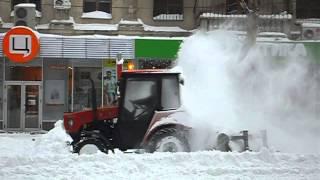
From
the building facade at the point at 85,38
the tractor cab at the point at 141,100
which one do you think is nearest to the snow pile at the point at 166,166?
the tractor cab at the point at 141,100

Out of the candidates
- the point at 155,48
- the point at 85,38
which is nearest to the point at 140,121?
the point at 155,48

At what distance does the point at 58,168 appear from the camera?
10125 millimetres

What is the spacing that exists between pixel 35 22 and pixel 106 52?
11.3ft

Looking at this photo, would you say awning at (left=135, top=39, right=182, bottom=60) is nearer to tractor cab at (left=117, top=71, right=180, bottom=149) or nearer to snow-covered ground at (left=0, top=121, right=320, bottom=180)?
tractor cab at (left=117, top=71, right=180, bottom=149)

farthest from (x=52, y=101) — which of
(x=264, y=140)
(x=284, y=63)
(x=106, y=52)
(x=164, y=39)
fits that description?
(x=264, y=140)

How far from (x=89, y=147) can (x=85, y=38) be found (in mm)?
12678

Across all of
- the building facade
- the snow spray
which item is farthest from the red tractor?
the building facade

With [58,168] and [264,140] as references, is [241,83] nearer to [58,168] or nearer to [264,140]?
[264,140]

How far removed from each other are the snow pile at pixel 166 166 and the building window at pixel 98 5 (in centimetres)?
1559

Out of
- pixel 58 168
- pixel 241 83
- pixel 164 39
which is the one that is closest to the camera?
pixel 58 168

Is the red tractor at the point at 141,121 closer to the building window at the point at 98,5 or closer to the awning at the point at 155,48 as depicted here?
the awning at the point at 155,48

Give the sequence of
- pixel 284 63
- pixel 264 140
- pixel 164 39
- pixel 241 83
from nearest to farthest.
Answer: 1. pixel 264 140
2. pixel 241 83
3. pixel 284 63
4. pixel 164 39

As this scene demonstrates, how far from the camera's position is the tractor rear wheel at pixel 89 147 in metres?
12.0

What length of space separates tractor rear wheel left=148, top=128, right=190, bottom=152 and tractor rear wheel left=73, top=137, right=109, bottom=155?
104 cm
